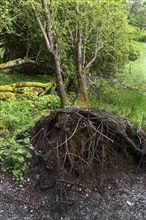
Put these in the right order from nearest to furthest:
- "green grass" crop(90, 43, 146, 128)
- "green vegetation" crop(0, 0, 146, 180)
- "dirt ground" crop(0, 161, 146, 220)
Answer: "dirt ground" crop(0, 161, 146, 220) < "green grass" crop(90, 43, 146, 128) < "green vegetation" crop(0, 0, 146, 180)

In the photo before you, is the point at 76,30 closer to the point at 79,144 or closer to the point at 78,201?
the point at 79,144

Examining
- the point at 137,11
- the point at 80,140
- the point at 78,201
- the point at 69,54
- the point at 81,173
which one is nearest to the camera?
the point at 78,201

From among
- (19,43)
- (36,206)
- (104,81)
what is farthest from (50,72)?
(36,206)

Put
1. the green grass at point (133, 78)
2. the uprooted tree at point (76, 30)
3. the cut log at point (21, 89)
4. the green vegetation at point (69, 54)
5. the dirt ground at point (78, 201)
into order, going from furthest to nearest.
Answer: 1. the green grass at point (133, 78)
2. the cut log at point (21, 89)
3. the uprooted tree at point (76, 30)
4. the green vegetation at point (69, 54)
5. the dirt ground at point (78, 201)

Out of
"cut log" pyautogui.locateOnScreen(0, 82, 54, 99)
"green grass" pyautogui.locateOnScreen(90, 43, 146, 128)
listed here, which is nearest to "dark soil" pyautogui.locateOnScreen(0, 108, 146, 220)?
"green grass" pyautogui.locateOnScreen(90, 43, 146, 128)

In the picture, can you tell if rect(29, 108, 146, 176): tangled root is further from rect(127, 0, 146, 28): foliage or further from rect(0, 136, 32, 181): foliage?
rect(127, 0, 146, 28): foliage

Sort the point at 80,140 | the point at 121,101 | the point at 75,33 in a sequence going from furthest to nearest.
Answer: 1. the point at 75,33
2. the point at 121,101
3. the point at 80,140

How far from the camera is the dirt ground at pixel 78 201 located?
3705mm

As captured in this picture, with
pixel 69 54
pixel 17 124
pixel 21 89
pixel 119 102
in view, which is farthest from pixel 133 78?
pixel 17 124

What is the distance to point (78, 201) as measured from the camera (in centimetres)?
390

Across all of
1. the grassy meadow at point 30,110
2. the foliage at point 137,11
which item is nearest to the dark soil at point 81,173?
the grassy meadow at point 30,110

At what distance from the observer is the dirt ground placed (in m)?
3.71

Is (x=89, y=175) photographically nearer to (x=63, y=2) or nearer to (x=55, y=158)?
(x=55, y=158)

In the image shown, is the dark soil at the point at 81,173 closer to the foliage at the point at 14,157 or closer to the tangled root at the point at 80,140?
the tangled root at the point at 80,140
